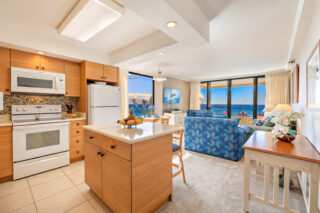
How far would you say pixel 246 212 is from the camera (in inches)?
59.0

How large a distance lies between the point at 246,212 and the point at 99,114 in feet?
9.58

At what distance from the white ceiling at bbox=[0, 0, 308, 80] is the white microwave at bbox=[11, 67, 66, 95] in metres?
0.42

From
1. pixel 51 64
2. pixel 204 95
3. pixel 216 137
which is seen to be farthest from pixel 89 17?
pixel 204 95

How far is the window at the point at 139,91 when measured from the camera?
15.7 feet

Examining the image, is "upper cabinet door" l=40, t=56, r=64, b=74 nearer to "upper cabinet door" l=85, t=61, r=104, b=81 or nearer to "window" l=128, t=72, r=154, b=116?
"upper cabinet door" l=85, t=61, r=104, b=81

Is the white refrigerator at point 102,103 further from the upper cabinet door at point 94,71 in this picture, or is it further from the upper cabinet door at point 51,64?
the upper cabinet door at point 51,64

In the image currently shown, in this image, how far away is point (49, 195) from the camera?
5.96 ft

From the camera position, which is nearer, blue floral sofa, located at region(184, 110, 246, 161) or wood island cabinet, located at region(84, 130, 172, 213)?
wood island cabinet, located at region(84, 130, 172, 213)

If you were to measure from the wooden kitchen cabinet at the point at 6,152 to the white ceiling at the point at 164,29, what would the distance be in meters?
1.38

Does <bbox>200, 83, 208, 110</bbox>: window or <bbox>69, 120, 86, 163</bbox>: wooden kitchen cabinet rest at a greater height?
<bbox>200, 83, 208, 110</bbox>: window

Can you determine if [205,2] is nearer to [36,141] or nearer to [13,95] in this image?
[36,141]

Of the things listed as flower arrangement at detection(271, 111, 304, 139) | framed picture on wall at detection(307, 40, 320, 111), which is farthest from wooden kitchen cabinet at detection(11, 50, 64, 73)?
framed picture on wall at detection(307, 40, 320, 111)

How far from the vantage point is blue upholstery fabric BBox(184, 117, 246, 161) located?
2.82m

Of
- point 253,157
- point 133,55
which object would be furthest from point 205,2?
point 253,157
